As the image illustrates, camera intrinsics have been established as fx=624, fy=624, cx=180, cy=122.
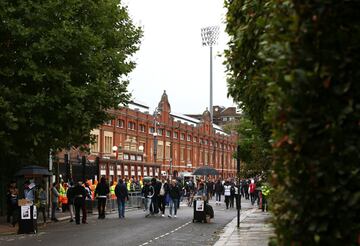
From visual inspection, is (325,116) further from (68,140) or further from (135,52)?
(135,52)

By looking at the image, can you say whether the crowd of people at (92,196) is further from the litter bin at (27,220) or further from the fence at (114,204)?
the litter bin at (27,220)

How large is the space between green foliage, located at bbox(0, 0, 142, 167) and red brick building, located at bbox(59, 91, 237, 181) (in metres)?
22.2

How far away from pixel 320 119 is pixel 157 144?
271 ft

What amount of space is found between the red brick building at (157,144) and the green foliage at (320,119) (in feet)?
142

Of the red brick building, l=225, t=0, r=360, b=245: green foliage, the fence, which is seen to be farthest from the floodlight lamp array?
l=225, t=0, r=360, b=245: green foliage

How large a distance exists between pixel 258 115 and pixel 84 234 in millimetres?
12290

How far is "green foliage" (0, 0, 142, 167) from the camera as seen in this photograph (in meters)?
22.6

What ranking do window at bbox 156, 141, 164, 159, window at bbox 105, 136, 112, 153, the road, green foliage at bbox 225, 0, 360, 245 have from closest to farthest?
1. green foliage at bbox 225, 0, 360, 245
2. the road
3. window at bbox 105, 136, 112, 153
4. window at bbox 156, 141, 164, 159

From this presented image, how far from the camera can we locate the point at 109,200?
36469mm

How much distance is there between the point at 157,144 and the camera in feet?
286

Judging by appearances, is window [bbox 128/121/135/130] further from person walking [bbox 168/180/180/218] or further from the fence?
person walking [bbox 168/180/180/218]

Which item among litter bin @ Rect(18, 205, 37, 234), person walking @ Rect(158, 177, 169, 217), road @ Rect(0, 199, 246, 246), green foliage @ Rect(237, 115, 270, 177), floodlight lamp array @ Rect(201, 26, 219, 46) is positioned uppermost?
floodlight lamp array @ Rect(201, 26, 219, 46)

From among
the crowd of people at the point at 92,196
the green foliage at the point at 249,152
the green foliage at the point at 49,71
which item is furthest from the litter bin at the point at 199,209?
the green foliage at the point at 49,71

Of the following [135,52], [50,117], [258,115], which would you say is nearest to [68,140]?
[50,117]
